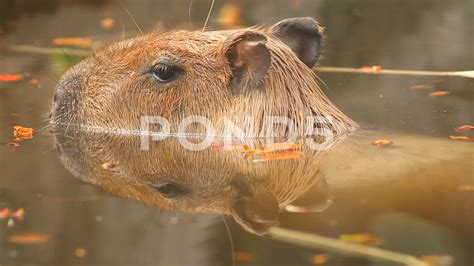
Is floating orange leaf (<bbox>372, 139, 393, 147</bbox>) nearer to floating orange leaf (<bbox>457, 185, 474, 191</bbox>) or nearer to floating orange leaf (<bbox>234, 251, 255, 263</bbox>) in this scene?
floating orange leaf (<bbox>457, 185, 474, 191</bbox>)

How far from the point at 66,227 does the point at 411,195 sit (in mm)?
1597

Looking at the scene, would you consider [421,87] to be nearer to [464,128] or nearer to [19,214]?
[464,128]

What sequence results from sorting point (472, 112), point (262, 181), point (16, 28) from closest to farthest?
point (262, 181) < point (472, 112) < point (16, 28)

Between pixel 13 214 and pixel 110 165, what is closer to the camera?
pixel 13 214

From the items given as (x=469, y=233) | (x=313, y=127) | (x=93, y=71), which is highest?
(x=93, y=71)

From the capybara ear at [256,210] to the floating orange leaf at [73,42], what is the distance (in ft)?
15.2

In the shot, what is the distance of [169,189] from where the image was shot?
4.67 m

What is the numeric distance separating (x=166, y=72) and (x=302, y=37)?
2.87ft

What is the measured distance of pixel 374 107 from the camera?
686 cm

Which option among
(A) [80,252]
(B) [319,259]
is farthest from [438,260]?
(A) [80,252]

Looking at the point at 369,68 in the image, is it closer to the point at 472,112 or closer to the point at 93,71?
the point at 472,112

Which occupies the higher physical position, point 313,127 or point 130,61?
point 130,61

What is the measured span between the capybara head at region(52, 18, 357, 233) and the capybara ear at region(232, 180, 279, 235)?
11 cm

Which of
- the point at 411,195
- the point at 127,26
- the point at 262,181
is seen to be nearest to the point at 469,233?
the point at 411,195
